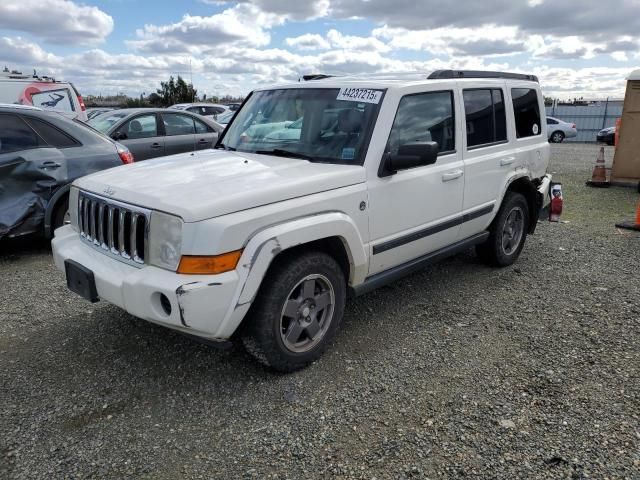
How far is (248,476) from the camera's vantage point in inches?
96.0

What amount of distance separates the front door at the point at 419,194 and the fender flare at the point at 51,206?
12.1 ft

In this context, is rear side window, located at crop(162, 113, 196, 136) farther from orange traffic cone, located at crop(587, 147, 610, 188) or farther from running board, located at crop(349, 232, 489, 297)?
orange traffic cone, located at crop(587, 147, 610, 188)

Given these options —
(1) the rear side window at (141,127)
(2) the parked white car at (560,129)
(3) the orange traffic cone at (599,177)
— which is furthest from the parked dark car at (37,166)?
(2) the parked white car at (560,129)

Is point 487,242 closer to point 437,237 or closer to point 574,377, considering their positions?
point 437,237

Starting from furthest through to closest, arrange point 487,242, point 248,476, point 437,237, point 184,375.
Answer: point 487,242 → point 437,237 → point 184,375 → point 248,476

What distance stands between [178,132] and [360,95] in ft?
22.0

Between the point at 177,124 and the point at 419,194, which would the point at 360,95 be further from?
the point at 177,124

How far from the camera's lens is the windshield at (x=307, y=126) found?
354 centimetres

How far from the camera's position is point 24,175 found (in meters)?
5.42

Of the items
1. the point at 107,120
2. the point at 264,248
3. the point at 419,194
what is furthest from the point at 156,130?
the point at 264,248

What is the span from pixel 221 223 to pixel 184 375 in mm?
1212

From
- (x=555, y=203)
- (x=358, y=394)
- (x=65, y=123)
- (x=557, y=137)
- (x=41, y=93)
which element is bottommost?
(x=358, y=394)

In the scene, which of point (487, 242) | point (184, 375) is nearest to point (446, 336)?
point (487, 242)

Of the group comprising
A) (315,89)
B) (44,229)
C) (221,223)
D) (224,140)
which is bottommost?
(44,229)
